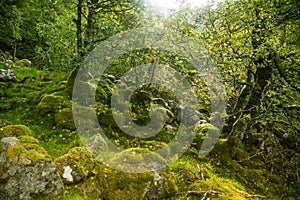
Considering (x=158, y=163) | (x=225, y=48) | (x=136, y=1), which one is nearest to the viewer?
(x=158, y=163)

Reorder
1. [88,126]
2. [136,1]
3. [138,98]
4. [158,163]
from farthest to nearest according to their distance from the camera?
1. [138,98]
2. [136,1]
3. [88,126]
4. [158,163]

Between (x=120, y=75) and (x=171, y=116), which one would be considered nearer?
(x=171, y=116)

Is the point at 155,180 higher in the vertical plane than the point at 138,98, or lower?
lower

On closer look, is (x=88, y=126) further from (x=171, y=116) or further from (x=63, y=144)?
(x=171, y=116)

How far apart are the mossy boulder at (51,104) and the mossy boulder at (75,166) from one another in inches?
219

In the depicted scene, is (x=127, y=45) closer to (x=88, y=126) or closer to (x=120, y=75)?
(x=120, y=75)

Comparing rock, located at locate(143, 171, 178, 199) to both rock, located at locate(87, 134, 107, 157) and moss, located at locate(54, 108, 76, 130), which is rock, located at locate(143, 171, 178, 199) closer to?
rock, located at locate(87, 134, 107, 157)

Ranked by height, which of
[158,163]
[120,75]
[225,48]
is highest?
[225,48]

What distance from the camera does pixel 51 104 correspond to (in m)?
13.3

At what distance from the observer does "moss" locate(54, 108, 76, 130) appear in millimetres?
12203

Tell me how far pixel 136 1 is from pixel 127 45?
2.73 m

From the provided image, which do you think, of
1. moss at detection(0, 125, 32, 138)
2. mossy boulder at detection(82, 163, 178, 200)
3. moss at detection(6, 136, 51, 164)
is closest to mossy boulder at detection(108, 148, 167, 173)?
mossy boulder at detection(82, 163, 178, 200)

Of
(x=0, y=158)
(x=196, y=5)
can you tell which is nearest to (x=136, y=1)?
(x=196, y=5)

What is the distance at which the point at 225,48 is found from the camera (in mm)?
10406
